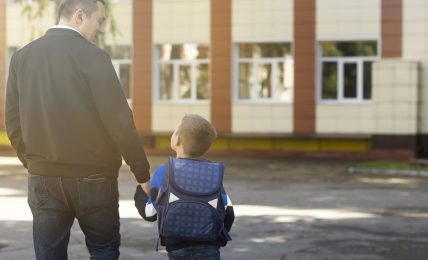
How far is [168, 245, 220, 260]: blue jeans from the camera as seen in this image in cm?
477

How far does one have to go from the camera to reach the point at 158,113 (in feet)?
95.7

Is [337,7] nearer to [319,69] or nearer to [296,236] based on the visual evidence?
[319,69]

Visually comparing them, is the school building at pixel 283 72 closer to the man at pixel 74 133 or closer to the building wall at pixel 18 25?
the building wall at pixel 18 25

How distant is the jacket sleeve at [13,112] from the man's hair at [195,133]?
0.82m

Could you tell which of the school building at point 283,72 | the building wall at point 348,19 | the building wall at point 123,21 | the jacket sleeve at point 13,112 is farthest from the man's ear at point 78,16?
the building wall at point 123,21

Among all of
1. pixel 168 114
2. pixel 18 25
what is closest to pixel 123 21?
pixel 168 114

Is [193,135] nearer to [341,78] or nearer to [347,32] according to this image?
[347,32]

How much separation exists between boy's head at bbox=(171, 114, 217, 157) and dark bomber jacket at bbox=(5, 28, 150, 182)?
8.1 inches

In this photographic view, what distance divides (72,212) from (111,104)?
1.90 feet

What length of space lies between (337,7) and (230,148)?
5174 millimetres

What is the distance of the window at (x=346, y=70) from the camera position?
27.2 m

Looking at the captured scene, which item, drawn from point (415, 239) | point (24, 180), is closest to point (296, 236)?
point (415, 239)

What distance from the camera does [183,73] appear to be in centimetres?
2948

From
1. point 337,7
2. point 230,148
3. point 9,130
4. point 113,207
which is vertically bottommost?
point 230,148
